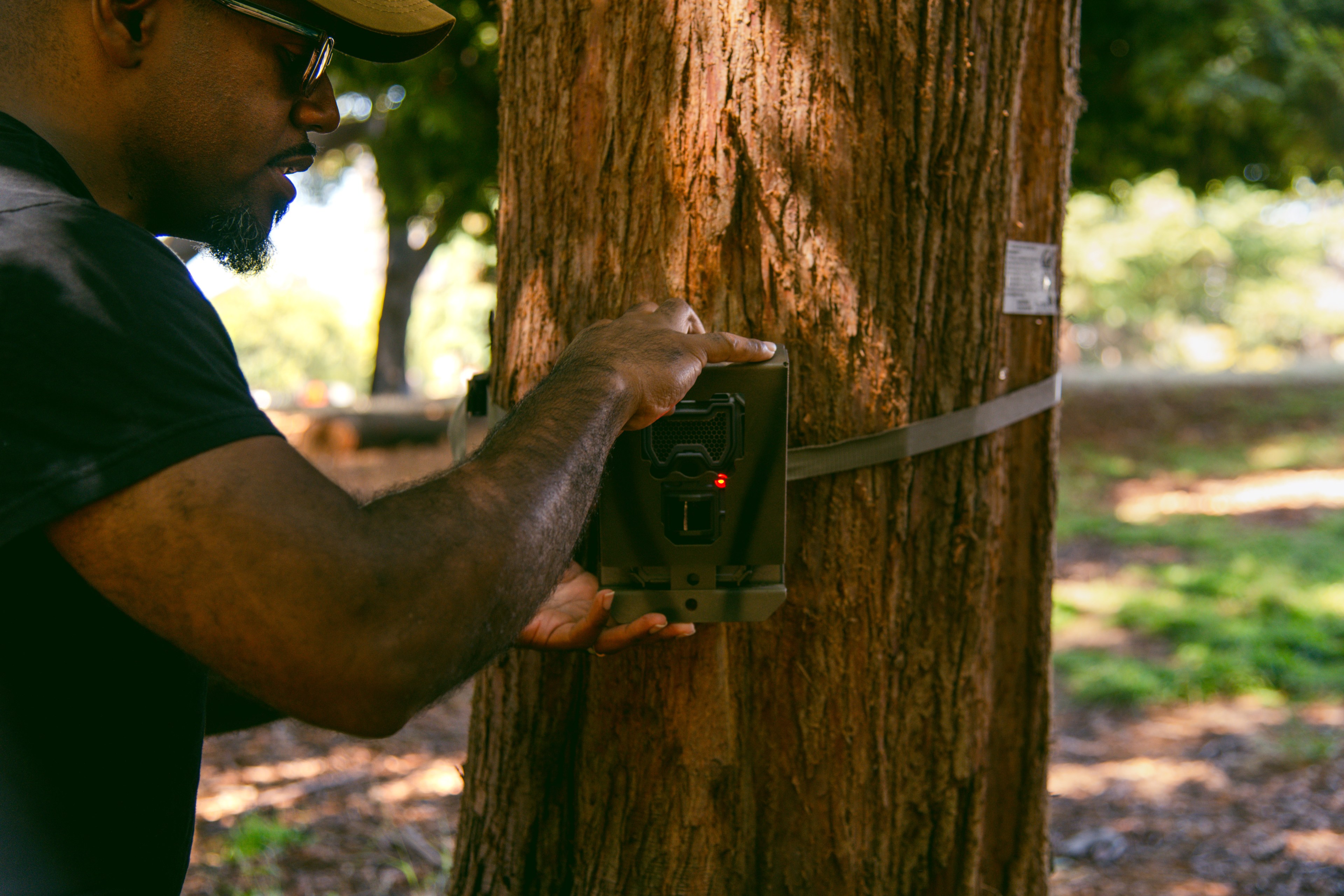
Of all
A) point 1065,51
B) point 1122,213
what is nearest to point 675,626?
point 1065,51

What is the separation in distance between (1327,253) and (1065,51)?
39.9 meters

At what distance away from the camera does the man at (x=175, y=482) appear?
984 mm

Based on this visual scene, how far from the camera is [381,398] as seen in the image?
14.0 meters

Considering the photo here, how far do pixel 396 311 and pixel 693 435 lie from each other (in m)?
14.8

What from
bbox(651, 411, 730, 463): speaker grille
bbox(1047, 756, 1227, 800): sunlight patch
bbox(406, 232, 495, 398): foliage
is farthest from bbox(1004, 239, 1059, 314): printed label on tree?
bbox(406, 232, 495, 398): foliage

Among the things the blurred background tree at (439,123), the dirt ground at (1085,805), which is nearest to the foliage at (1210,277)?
the blurred background tree at (439,123)

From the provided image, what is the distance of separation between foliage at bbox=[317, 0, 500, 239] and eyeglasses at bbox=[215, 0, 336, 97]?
14.6ft

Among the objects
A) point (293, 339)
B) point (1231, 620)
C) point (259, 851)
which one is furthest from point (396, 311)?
point (293, 339)

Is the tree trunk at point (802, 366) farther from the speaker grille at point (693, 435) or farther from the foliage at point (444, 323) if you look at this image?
the foliage at point (444, 323)

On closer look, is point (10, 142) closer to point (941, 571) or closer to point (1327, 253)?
point (941, 571)

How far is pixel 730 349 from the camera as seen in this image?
1499 millimetres

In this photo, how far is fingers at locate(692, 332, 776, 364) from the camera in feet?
4.86

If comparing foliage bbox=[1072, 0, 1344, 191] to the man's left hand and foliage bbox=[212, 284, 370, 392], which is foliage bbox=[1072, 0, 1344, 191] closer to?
the man's left hand

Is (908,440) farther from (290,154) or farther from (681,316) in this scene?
(290,154)
